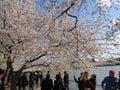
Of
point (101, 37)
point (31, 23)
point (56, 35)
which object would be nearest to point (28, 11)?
point (31, 23)

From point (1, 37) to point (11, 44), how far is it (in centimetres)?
69

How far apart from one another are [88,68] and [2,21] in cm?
A: 592

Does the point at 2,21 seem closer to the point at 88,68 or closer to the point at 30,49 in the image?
the point at 30,49

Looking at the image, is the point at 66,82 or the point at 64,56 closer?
the point at 64,56

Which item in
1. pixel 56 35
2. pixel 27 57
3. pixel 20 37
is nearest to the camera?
pixel 56 35

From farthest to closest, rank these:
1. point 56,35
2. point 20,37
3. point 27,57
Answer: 1. point 27,57
2. point 20,37
3. point 56,35

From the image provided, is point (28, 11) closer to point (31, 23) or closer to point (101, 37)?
point (31, 23)

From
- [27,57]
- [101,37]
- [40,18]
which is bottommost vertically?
[27,57]

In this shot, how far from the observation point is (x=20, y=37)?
53.8 ft

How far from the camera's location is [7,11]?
17.0m

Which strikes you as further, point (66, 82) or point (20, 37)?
point (66, 82)

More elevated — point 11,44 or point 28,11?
point 28,11

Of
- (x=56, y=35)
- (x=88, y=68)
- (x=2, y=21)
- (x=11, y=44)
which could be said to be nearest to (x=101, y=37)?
(x=56, y=35)

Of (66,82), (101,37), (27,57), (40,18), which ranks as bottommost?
(66,82)
